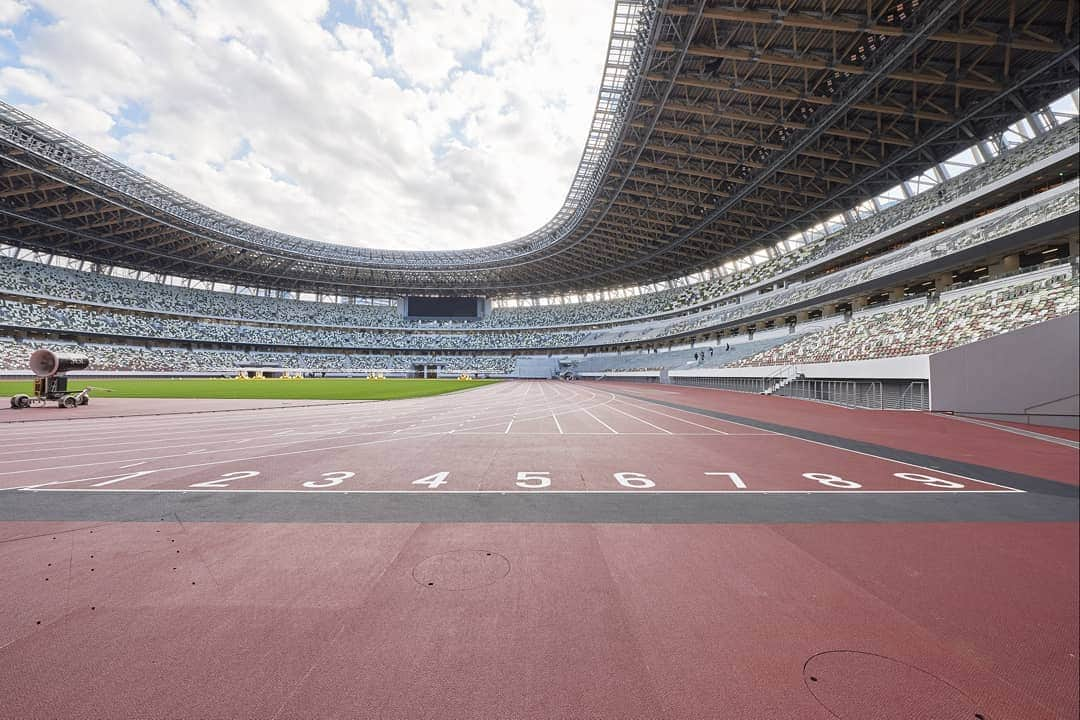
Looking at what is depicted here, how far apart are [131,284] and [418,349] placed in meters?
45.4

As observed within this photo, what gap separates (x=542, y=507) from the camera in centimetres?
533

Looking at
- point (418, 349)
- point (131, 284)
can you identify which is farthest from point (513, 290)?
point (131, 284)

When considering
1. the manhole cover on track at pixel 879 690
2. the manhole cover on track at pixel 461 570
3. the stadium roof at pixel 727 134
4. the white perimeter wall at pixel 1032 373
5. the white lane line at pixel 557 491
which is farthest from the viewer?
the stadium roof at pixel 727 134

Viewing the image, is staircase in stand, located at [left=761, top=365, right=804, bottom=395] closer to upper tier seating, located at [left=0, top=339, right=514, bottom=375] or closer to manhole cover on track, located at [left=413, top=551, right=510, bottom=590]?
manhole cover on track, located at [left=413, top=551, right=510, bottom=590]

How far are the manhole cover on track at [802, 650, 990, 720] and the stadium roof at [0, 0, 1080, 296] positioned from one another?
2358 centimetres

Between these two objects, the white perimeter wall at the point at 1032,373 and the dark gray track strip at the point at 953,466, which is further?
the white perimeter wall at the point at 1032,373

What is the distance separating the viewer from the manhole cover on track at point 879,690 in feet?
7.09

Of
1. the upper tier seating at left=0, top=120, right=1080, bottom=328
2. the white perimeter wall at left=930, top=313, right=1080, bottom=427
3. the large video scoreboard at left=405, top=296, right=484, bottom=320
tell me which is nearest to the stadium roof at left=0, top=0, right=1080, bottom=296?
the upper tier seating at left=0, top=120, right=1080, bottom=328

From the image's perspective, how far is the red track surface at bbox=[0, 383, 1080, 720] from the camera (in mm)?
2207

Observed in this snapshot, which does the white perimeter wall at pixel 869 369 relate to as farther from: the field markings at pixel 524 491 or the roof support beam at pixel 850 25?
the field markings at pixel 524 491

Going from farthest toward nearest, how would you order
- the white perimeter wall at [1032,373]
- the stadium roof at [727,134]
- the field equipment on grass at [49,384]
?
the stadium roof at [727,134] < the field equipment on grass at [49,384] < the white perimeter wall at [1032,373]

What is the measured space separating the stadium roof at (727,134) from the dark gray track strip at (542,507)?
21.2m

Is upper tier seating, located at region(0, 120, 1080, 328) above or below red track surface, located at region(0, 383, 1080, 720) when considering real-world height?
above

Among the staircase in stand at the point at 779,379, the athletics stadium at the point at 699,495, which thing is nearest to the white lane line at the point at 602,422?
the athletics stadium at the point at 699,495
